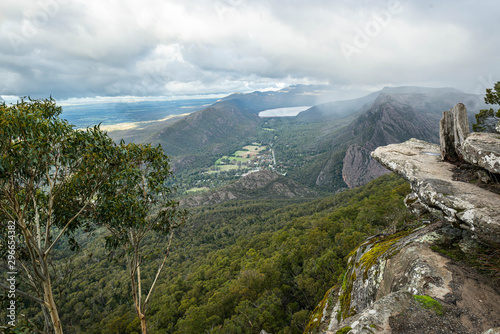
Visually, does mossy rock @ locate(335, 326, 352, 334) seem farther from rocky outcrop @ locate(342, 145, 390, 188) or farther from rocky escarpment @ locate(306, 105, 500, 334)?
rocky outcrop @ locate(342, 145, 390, 188)

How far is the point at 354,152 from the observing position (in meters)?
194

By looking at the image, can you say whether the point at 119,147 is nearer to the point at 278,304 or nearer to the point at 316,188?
the point at 278,304

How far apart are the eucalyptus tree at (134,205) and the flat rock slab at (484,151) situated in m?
17.4

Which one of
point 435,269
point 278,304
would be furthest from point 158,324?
point 435,269

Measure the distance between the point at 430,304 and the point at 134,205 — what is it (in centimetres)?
1486

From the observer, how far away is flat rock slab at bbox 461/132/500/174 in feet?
27.8

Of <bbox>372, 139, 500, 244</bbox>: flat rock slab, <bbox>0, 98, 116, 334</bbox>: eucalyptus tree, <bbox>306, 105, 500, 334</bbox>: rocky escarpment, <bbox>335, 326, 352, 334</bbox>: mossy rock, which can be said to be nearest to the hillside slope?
<bbox>0, 98, 116, 334</bbox>: eucalyptus tree

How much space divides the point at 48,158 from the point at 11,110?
2343 mm

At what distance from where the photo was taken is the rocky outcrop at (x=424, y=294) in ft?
19.6

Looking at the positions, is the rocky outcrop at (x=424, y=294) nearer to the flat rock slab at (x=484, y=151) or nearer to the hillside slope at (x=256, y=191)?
the flat rock slab at (x=484, y=151)

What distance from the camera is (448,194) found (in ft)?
28.8

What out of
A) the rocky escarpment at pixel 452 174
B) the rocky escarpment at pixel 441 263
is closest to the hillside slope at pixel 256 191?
the rocky escarpment at pixel 452 174

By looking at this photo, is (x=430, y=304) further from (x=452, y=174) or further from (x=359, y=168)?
(x=359, y=168)

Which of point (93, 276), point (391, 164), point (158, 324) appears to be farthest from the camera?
point (93, 276)
